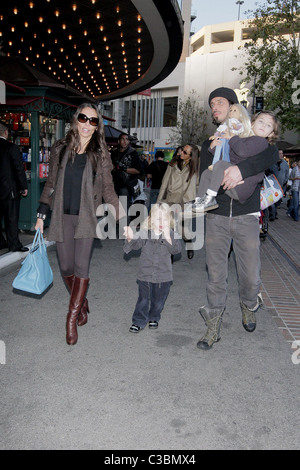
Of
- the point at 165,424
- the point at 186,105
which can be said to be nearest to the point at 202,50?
the point at 186,105

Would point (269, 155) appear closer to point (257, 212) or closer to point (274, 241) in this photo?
point (257, 212)

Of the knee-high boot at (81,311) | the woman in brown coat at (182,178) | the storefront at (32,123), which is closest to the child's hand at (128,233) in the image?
the knee-high boot at (81,311)

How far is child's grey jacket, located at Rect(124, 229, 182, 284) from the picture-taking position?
4363mm

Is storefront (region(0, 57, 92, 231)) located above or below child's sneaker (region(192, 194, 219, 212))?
above

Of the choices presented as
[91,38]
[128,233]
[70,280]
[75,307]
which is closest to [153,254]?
[128,233]

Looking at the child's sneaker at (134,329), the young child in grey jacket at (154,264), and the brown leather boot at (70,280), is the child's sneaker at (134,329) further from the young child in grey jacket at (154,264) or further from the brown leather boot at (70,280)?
the brown leather boot at (70,280)

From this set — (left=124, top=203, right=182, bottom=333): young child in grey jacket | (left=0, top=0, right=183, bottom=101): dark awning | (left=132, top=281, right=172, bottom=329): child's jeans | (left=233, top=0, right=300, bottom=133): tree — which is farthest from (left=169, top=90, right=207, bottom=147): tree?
(left=132, top=281, right=172, bottom=329): child's jeans

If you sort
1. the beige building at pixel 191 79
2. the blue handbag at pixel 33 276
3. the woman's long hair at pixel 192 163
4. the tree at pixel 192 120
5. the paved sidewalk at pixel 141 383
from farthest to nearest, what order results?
the tree at pixel 192 120 → the beige building at pixel 191 79 → the woman's long hair at pixel 192 163 → the blue handbag at pixel 33 276 → the paved sidewalk at pixel 141 383

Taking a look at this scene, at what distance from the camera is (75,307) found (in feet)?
12.8

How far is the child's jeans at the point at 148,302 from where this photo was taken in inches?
169

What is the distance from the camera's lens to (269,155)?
3.62 m

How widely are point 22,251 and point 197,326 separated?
12.6 feet

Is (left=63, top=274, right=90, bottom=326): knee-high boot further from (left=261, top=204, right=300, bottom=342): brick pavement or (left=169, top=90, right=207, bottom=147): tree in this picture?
(left=169, top=90, right=207, bottom=147): tree

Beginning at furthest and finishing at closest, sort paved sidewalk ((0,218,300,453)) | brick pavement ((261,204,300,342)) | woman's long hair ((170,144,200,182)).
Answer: woman's long hair ((170,144,200,182))
brick pavement ((261,204,300,342))
paved sidewalk ((0,218,300,453))
